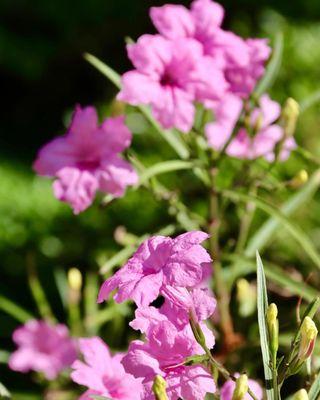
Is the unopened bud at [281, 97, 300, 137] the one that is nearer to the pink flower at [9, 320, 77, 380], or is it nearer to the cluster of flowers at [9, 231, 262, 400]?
the cluster of flowers at [9, 231, 262, 400]

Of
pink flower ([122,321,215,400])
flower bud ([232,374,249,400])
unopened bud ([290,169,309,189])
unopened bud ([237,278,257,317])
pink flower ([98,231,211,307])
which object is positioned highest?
pink flower ([98,231,211,307])

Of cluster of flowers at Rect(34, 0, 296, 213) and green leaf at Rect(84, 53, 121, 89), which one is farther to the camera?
green leaf at Rect(84, 53, 121, 89)

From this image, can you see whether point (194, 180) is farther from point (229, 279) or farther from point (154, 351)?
point (154, 351)

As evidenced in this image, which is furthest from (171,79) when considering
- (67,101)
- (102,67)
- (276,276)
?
(67,101)

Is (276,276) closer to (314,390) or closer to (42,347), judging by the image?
(314,390)

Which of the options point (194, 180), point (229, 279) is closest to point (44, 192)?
point (194, 180)

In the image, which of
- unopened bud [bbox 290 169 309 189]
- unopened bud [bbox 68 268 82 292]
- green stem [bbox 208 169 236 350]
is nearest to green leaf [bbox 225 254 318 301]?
green stem [bbox 208 169 236 350]
